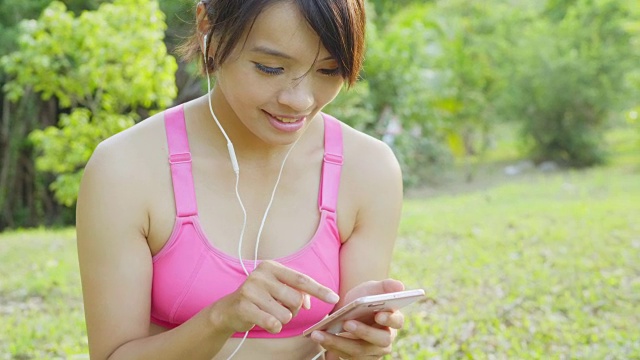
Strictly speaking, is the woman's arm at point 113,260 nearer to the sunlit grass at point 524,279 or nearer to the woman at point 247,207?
the woman at point 247,207

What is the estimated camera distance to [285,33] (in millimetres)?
1697

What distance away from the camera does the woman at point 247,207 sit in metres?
1.69

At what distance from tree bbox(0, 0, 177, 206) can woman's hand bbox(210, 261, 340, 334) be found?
16.2ft

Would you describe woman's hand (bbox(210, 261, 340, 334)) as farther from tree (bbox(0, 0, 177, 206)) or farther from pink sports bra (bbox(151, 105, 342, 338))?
tree (bbox(0, 0, 177, 206))

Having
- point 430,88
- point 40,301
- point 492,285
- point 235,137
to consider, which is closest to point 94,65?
point 40,301

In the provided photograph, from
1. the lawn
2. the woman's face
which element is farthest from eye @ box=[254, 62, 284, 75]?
the lawn

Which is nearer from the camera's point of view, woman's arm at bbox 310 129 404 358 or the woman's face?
the woman's face

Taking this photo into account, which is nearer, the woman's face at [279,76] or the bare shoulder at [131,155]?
the woman's face at [279,76]

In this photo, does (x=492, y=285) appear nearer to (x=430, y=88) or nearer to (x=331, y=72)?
(x=331, y=72)

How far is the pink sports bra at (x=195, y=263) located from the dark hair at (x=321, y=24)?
0.26m

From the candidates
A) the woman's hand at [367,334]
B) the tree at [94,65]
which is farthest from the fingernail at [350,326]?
the tree at [94,65]

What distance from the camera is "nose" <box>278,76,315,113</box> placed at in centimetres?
175

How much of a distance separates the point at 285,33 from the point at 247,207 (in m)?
0.49

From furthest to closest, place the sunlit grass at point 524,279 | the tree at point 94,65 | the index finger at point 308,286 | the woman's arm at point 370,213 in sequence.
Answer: the tree at point 94,65 < the sunlit grass at point 524,279 < the woman's arm at point 370,213 < the index finger at point 308,286
